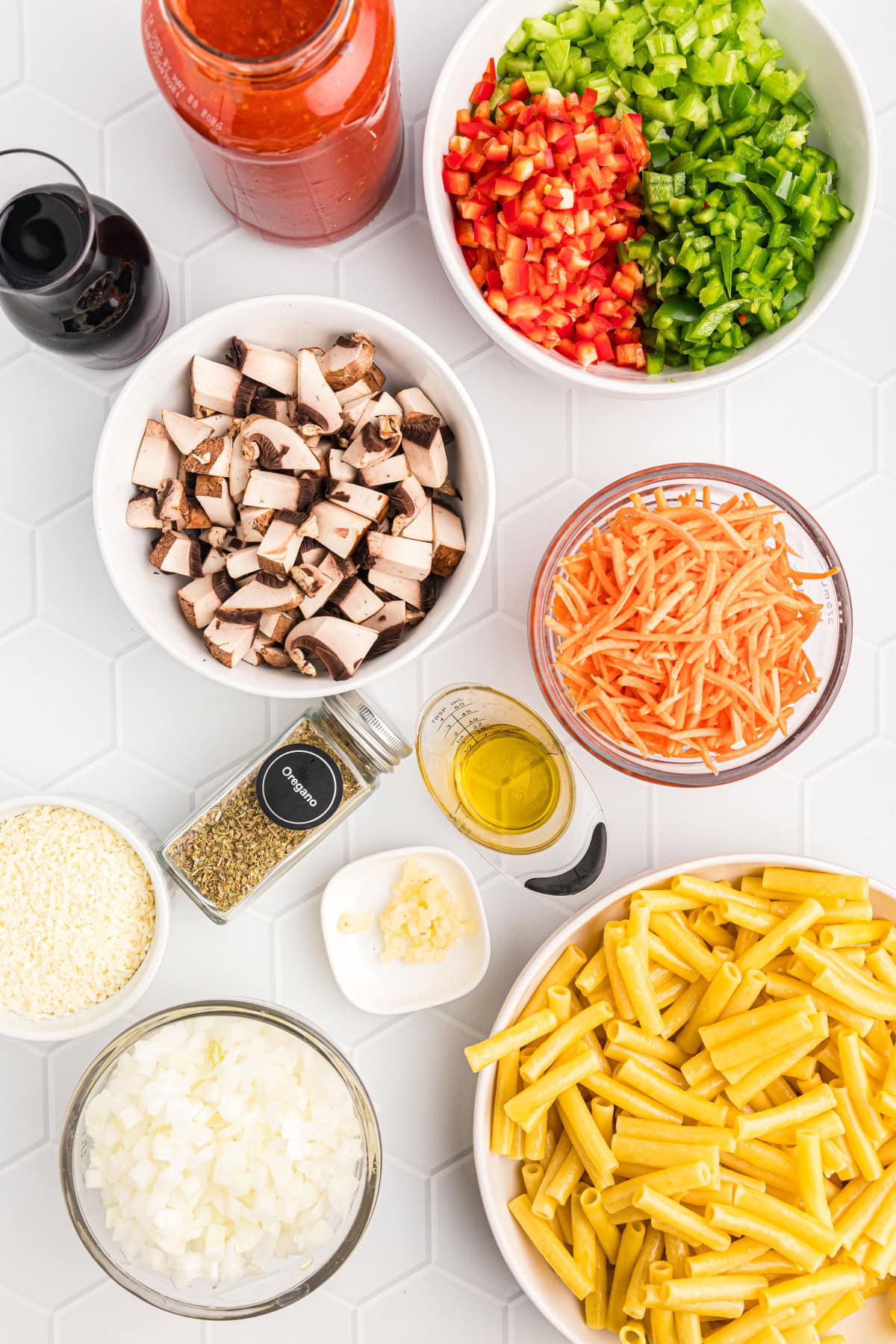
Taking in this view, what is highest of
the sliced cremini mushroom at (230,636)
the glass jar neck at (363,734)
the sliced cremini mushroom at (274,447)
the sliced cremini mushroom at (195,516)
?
Answer: the sliced cremini mushroom at (274,447)

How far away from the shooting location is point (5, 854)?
4.32ft

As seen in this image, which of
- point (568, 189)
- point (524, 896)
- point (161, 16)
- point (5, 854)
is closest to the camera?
point (161, 16)

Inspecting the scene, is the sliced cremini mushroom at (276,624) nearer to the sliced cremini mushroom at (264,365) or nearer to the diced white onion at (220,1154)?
the sliced cremini mushroom at (264,365)

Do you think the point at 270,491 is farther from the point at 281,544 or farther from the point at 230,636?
the point at 230,636

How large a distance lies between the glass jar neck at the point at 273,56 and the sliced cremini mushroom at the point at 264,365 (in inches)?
13.8

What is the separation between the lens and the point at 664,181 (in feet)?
4.03

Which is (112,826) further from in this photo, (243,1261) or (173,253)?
(173,253)

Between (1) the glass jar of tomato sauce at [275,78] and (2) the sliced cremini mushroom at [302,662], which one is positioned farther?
(2) the sliced cremini mushroom at [302,662]

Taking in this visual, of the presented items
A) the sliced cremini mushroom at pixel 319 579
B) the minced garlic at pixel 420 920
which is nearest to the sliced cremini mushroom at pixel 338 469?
the sliced cremini mushroom at pixel 319 579

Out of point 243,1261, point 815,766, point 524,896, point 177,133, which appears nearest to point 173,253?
point 177,133

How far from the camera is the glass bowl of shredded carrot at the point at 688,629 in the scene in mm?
1185

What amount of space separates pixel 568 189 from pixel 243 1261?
1.40m

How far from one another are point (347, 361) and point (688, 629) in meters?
0.53

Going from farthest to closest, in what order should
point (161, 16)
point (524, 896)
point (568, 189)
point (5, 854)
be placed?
point (524, 896) → point (5, 854) → point (568, 189) → point (161, 16)
